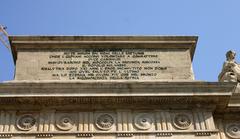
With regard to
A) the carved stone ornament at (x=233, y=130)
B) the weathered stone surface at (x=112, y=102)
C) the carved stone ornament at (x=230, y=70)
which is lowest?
the carved stone ornament at (x=233, y=130)

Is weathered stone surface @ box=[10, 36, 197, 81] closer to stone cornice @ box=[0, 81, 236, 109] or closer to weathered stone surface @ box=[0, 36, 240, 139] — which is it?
weathered stone surface @ box=[0, 36, 240, 139]

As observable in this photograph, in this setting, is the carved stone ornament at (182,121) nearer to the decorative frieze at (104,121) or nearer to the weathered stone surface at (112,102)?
the weathered stone surface at (112,102)

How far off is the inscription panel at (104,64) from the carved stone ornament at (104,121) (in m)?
1.57

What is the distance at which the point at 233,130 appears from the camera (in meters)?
15.0

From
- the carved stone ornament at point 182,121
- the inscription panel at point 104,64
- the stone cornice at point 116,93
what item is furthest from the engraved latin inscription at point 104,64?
the carved stone ornament at point 182,121

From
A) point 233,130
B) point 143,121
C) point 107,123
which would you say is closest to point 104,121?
point 107,123

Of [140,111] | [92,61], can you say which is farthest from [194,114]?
[92,61]

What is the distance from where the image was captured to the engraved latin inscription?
51.3 feet

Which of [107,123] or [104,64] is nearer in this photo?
[107,123]

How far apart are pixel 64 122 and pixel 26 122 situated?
1.21 m

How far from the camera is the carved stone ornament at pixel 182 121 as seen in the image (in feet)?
47.4

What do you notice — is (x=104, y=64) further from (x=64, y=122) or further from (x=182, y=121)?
(x=182, y=121)

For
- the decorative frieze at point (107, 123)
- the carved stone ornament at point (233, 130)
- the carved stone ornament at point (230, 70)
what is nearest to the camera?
the decorative frieze at point (107, 123)

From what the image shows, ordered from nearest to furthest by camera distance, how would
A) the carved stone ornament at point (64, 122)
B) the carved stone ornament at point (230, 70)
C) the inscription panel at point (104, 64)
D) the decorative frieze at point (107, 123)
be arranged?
the decorative frieze at point (107, 123)
the carved stone ornament at point (64, 122)
the inscription panel at point (104, 64)
the carved stone ornament at point (230, 70)
